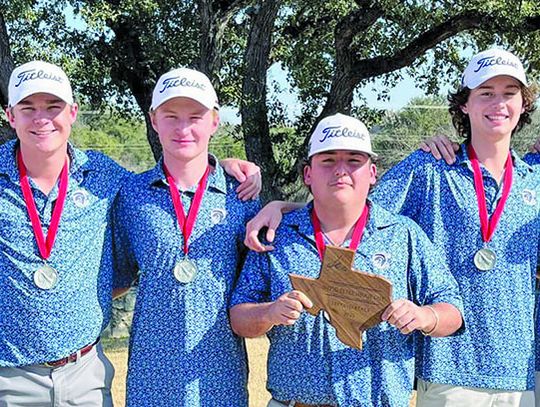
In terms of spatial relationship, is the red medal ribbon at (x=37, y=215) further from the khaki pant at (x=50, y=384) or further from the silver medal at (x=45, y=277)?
the khaki pant at (x=50, y=384)

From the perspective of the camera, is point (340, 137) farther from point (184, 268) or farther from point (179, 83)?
point (184, 268)

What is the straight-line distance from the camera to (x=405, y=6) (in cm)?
1387

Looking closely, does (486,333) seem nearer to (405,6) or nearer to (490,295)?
(490,295)

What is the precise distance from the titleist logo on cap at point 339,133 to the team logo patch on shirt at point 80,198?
116 cm

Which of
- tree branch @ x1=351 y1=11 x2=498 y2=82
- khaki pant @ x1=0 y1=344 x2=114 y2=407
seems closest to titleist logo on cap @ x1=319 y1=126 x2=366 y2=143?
khaki pant @ x1=0 y1=344 x2=114 y2=407

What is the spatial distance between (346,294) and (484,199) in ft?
3.11

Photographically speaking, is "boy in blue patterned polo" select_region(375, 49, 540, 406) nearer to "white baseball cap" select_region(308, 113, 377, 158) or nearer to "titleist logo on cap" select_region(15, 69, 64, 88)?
"white baseball cap" select_region(308, 113, 377, 158)

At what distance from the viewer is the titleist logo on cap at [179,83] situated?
405 centimetres

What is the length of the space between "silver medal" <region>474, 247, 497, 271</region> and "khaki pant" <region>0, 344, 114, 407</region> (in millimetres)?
1835

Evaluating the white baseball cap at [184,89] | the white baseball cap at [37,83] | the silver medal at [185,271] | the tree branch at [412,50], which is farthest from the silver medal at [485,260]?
the tree branch at [412,50]

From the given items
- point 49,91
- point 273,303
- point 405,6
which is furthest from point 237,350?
point 405,6

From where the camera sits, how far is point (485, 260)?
13.3ft

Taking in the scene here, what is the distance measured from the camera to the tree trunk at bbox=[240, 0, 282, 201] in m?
13.5

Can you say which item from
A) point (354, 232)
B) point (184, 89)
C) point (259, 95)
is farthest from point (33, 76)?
point (259, 95)
